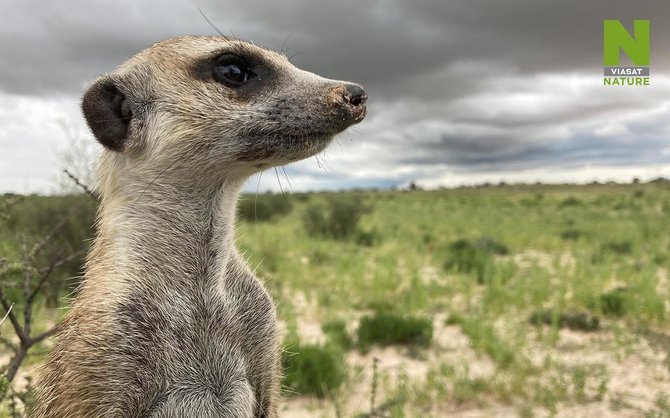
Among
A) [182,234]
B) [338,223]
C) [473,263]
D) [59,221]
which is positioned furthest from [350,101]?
[338,223]

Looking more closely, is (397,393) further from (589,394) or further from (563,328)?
(563,328)

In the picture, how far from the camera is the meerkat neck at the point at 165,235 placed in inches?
75.1

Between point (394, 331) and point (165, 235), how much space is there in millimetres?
3921

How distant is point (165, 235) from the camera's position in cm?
199

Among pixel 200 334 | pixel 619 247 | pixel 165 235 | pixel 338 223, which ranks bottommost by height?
pixel 619 247

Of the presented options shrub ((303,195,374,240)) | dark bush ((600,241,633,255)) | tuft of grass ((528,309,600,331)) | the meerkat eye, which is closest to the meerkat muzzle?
the meerkat eye

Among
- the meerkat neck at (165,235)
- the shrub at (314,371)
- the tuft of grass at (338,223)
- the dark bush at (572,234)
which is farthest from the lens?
the tuft of grass at (338,223)

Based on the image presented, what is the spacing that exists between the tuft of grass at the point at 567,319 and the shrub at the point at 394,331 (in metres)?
1.46

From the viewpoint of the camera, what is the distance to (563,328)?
5.95m

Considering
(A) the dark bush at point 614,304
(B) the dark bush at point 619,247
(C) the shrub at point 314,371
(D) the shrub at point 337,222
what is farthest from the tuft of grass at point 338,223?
(C) the shrub at point 314,371

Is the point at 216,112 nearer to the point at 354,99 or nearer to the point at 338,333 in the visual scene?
the point at 354,99

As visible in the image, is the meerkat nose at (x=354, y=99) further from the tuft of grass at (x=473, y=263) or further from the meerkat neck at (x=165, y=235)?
the tuft of grass at (x=473, y=263)

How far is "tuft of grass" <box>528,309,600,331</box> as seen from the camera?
5816mm

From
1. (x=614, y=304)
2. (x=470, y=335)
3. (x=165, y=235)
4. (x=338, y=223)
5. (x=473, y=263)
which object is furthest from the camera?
(x=338, y=223)
